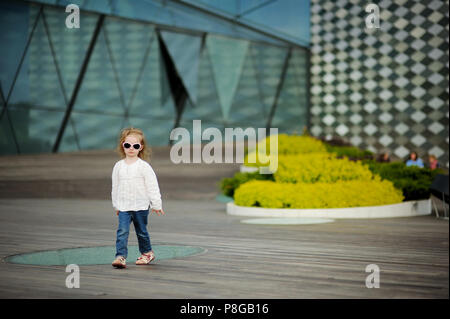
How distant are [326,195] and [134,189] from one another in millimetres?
6111

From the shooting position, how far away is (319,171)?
1178 cm

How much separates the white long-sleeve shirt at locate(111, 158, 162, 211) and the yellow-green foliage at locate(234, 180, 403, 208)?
18.9ft

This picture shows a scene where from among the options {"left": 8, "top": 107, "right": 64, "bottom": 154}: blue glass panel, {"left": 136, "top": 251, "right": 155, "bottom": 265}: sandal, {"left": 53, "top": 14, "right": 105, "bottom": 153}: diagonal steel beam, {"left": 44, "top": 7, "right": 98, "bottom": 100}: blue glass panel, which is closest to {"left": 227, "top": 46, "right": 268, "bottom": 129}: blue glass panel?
{"left": 53, "top": 14, "right": 105, "bottom": 153}: diagonal steel beam

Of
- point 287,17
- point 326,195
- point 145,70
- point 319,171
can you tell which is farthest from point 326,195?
point 287,17

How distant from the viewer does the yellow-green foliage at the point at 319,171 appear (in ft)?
38.7

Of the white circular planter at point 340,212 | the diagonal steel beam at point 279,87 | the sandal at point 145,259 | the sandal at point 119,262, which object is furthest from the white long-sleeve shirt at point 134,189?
the diagonal steel beam at point 279,87

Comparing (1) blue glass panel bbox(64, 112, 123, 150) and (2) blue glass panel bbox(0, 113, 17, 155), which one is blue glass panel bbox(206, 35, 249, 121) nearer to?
(1) blue glass panel bbox(64, 112, 123, 150)

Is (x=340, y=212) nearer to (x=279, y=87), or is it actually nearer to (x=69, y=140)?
(x=69, y=140)

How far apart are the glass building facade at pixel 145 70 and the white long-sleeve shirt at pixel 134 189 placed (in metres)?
12.4

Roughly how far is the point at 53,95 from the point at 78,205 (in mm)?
5225

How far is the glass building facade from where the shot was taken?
58.1ft

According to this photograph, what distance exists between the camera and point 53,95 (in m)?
18.1

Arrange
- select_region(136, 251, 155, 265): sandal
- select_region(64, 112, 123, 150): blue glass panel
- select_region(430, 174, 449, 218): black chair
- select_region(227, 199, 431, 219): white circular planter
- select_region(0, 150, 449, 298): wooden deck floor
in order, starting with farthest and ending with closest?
1. select_region(64, 112, 123, 150): blue glass panel
2. select_region(227, 199, 431, 219): white circular planter
3. select_region(430, 174, 449, 218): black chair
4. select_region(136, 251, 155, 265): sandal
5. select_region(0, 150, 449, 298): wooden deck floor
